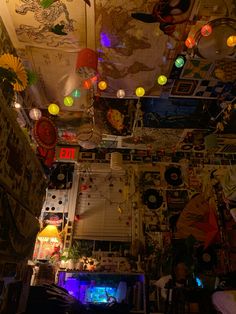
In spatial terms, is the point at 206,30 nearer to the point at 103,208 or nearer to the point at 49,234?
the point at 103,208

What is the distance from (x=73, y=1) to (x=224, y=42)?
58.1 inches

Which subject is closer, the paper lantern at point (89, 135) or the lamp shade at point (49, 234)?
the paper lantern at point (89, 135)

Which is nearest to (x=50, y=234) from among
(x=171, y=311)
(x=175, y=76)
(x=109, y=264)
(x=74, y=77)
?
(x=109, y=264)

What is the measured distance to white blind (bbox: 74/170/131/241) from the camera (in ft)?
13.9

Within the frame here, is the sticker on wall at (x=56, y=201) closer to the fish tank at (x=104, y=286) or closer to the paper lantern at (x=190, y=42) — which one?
the fish tank at (x=104, y=286)

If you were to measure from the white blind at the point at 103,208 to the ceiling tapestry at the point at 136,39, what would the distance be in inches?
79.8

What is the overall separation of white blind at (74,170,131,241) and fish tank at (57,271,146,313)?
2.32 feet

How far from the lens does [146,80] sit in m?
3.12

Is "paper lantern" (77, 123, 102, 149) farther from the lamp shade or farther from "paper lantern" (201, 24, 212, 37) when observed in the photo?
"paper lantern" (201, 24, 212, 37)

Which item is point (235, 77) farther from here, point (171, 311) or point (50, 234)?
point (50, 234)

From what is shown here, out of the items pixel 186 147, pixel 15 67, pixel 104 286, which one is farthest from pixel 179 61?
pixel 104 286

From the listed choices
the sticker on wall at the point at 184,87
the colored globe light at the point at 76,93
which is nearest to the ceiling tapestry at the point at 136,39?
the sticker on wall at the point at 184,87

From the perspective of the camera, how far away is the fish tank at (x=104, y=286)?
3.31 meters

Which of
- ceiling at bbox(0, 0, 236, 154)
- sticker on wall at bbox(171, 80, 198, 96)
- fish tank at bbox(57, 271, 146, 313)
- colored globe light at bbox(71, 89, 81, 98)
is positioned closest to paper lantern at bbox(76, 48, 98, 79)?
ceiling at bbox(0, 0, 236, 154)
